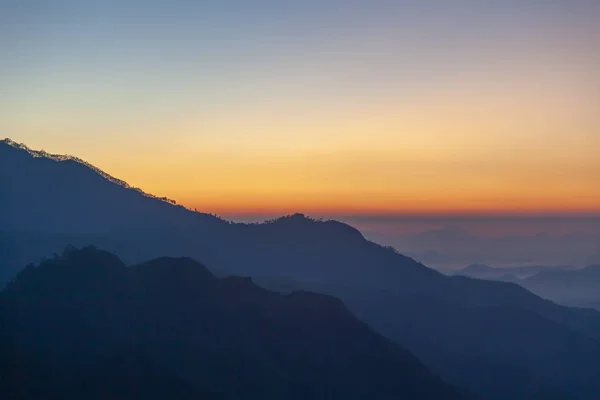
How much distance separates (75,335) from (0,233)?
55.8 m

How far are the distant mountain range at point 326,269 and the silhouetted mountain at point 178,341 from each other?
28.1m

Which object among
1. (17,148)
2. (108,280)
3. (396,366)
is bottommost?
(396,366)

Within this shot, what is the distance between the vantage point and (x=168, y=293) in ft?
282

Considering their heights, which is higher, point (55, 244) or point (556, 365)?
point (55, 244)

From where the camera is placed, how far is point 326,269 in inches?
7160

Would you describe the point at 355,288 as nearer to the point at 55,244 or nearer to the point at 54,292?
the point at 55,244

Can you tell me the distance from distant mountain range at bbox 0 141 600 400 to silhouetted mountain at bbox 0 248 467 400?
2809 centimetres

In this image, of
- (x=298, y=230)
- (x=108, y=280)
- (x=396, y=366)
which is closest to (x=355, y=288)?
(x=298, y=230)

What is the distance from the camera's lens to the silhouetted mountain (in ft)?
222

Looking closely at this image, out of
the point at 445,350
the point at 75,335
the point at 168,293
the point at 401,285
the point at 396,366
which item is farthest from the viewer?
the point at 401,285

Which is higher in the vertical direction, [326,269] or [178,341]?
[326,269]

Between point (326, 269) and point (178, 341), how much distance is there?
107355mm

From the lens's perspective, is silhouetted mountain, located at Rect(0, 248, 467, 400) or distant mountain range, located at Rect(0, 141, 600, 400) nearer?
silhouetted mountain, located at Rect(0, 248, 467, 400)

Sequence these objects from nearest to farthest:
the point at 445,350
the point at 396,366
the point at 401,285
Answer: the point at 396,366
the point at 445,350
the point at 401,285
